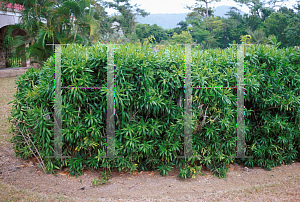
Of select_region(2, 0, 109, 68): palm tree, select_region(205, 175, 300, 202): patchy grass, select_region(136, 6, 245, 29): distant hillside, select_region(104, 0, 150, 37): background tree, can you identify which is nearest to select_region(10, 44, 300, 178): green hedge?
select_region(205, 175, 300, 202): patchy grass

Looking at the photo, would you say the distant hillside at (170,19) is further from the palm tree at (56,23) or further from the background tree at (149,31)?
the palm tree at (56,23)

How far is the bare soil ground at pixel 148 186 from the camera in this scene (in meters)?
3.00

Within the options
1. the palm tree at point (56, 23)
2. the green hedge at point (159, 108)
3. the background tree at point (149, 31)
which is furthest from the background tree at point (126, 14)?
the green hedge at point (159, 108)

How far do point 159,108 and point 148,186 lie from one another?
106 centimetres

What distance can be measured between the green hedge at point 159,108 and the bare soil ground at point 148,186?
0.16 meters

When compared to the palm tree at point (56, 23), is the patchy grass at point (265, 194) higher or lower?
lower

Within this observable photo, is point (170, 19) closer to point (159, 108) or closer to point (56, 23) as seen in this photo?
point (56, 23)

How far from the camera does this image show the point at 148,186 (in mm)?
3287

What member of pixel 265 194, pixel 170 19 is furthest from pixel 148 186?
pixel 170 19

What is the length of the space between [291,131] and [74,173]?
3415 millimetres

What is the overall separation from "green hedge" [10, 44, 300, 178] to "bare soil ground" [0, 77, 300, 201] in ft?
0.54

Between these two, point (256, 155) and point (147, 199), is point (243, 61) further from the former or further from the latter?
point (147, 199)

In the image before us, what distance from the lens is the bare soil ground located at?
3.00m

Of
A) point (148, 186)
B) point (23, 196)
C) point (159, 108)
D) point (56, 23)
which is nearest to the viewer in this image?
point (23, 196)
